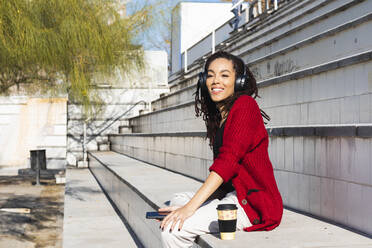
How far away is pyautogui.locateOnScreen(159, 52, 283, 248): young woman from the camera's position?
242 cm

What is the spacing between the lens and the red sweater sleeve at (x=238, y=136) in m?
2.42

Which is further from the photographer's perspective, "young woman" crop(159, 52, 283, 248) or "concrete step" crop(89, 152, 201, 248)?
"concrete step" crop(89, 152, 201, 248)

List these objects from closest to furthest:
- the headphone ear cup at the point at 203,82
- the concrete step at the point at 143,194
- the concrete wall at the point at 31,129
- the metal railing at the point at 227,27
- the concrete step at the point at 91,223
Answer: the headphone ear cup at the point at 203,82 < the concrete step at the point at 143,194 < the concrete step at the point at 91,223 < the metal railing at the point at 227,27 < the concrete wall at the point at 31,129

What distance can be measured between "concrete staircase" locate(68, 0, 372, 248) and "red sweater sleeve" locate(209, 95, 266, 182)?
359mm

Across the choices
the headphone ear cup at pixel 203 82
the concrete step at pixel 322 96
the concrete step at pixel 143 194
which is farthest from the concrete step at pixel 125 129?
the headphone ear cup at pixel 203 82

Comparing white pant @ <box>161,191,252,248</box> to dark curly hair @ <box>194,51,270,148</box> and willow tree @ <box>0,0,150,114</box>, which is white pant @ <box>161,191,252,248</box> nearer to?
dark curly hair @ <box>194,51,270,148</box>

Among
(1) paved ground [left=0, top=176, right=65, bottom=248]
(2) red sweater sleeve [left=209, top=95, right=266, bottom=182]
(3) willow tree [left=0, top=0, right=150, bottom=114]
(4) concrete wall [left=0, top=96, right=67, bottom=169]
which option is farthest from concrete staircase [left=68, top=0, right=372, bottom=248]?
(4) concrete wall [left=0, top=96, right=67, bottom=169]

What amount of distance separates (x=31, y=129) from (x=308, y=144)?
13311 mm

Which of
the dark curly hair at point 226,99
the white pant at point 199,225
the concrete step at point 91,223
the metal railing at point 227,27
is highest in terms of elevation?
the metal railing at point 227,27

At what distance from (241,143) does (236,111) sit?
171 mm

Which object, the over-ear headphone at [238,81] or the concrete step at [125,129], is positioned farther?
the concrete step at [125,129]

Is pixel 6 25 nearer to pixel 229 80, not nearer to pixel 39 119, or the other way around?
pixel 229 80

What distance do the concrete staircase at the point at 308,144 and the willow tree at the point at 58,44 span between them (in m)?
1.42

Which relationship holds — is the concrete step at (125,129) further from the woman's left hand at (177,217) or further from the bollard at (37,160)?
the woman's left hand at (177,217)
